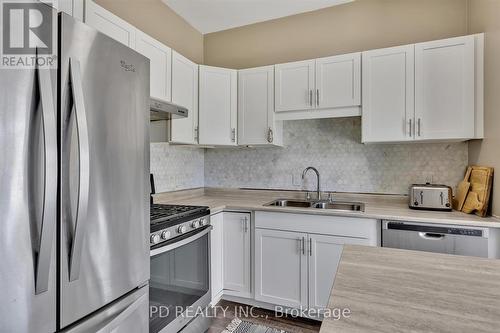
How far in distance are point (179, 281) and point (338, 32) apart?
2.69 meters

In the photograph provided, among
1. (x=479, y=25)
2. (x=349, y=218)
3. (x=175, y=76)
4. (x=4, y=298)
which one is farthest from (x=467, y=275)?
(x=175, y=76)

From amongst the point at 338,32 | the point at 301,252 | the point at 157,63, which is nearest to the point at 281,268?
the point at 301,252

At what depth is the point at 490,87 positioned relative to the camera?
1.86 metres

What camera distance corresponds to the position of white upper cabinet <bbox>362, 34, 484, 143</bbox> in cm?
196

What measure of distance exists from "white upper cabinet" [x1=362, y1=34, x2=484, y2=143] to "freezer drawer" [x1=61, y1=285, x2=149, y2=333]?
6.57 feet

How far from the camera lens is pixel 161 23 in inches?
102

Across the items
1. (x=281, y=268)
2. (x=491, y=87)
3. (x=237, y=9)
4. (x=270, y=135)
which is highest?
(x=237, y=9)

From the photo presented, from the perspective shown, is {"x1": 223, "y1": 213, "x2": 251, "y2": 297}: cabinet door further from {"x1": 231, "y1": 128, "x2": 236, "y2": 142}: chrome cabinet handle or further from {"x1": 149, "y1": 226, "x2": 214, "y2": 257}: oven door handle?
{"x1": 231, "y1": 128, "x2": 236, "y2": 142}: chrome cabinet handle

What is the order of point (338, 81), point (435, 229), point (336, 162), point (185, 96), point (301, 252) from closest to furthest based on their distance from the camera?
1. point (435, 229)
2. point (301, 252)
3. point (338, 81)
4. point (185, 96)
5. point (336, 162)

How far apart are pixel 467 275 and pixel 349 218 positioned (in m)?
1.17

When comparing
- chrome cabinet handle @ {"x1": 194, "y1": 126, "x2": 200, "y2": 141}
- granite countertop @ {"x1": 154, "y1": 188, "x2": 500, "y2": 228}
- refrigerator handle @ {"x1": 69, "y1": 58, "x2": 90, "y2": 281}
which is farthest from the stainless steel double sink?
refrigerator handle @ {"x1": 69, "y1": 58, "x2": 90, "y2": 281}

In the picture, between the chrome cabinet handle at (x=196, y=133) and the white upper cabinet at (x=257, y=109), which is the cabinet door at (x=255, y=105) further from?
the chrome cabinet handle at (x=196, y=133)

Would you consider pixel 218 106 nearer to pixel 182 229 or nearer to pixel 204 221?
pixel 204 221

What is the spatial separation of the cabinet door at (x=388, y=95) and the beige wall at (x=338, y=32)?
43cm
